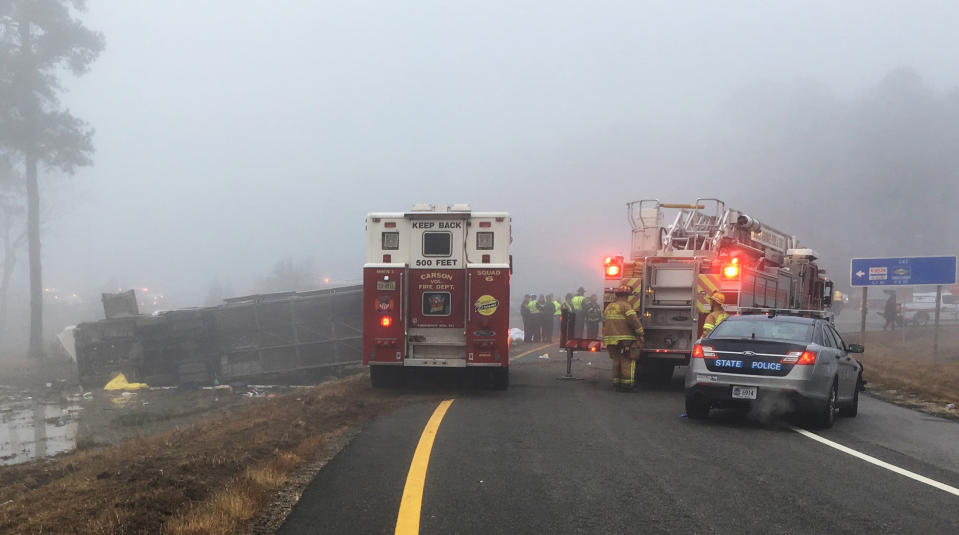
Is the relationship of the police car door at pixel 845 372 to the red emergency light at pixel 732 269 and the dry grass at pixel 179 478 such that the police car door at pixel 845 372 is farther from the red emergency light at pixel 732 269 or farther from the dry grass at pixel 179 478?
the dry grass at pixel 179 478

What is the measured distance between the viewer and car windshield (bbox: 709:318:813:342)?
370 inches

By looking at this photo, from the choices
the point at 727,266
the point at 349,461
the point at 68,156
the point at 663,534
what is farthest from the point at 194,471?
the point at 68,156

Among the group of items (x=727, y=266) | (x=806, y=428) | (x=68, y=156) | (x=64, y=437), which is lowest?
(x=64, y=437)

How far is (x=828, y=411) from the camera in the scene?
29.5ft

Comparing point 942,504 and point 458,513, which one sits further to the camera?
point 942,504

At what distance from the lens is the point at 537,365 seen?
17.7 meters

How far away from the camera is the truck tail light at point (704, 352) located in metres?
9.27

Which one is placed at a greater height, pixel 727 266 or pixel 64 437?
pixel 727 266

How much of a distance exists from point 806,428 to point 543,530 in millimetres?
5784

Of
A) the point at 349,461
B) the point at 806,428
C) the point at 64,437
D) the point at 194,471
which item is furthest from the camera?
the point at 64,437

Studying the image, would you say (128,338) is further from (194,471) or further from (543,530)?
(543,530)

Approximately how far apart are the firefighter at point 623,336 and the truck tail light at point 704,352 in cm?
258

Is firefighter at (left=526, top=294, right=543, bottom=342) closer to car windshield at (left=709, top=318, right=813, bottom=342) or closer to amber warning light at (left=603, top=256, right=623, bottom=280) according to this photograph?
amber warning light at (left=603, top=256, right=623, bottom=280)

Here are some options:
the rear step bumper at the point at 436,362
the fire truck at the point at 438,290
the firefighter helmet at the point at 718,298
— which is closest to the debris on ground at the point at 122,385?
the fire truck at the point at 438,290
